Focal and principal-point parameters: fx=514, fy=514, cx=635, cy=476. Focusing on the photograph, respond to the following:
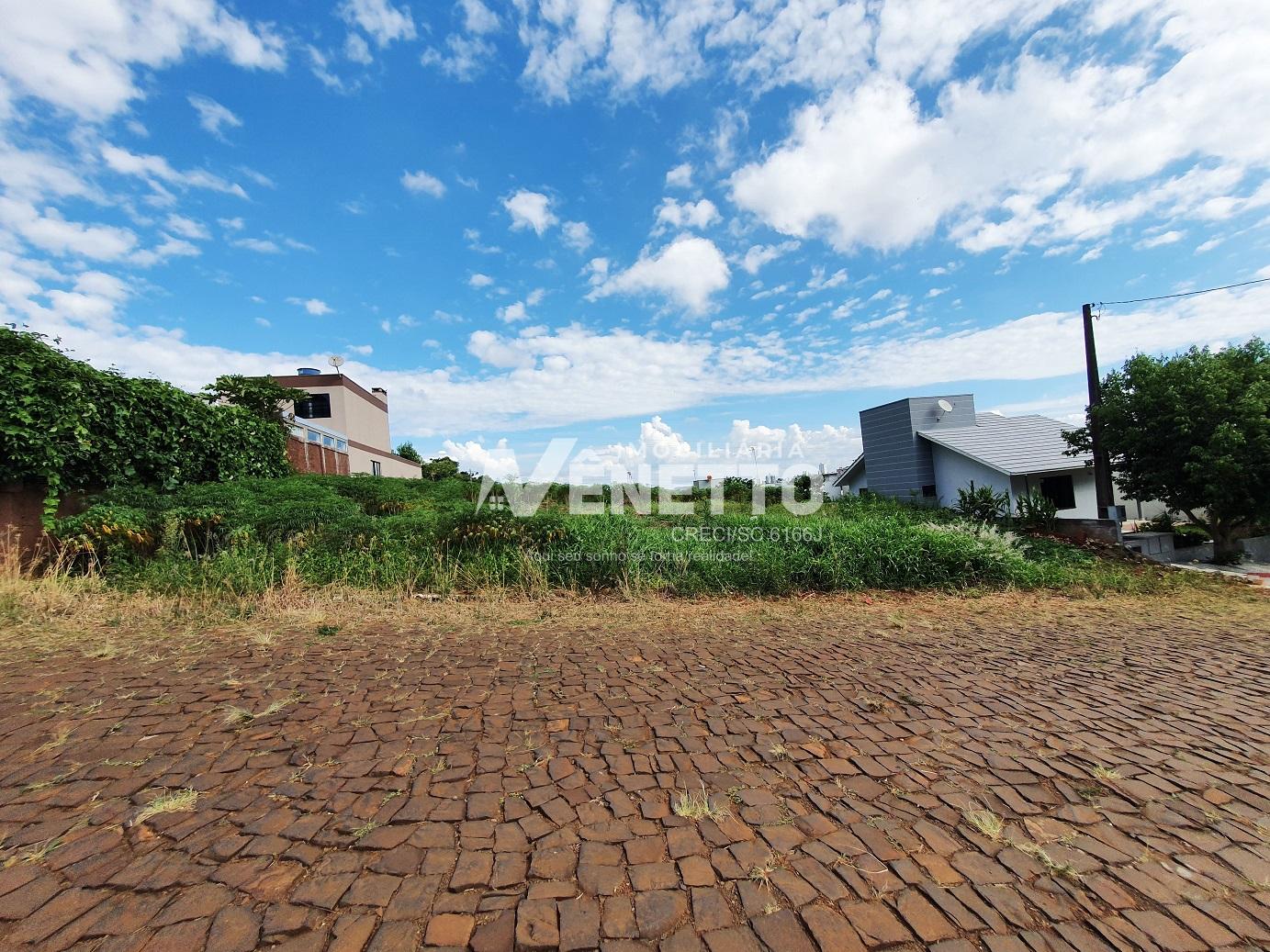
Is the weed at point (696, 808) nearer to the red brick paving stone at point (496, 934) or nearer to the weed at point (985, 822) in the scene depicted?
the red brick paving stone at point (496, 934)

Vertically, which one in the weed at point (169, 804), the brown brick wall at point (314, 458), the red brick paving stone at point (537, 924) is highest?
the brown brick wall at point (314, 458)

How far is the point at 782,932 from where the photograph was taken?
1510mm

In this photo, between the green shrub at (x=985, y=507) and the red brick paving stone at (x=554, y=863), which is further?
the green shrub at (x=985, y=507)

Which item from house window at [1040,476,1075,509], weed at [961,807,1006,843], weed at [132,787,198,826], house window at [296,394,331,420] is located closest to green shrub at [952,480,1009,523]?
house window at [1040,476,1075,509]

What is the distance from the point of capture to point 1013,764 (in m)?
2.43

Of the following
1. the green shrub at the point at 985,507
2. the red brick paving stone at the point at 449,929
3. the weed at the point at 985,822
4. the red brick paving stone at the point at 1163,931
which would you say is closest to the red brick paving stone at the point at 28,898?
the red brick paving stone at the point at 449,929

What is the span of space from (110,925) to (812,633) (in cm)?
448

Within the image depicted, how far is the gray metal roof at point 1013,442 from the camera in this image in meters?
13.6

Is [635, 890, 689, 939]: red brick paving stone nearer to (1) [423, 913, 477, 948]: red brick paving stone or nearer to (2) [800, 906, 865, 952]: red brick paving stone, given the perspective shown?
(2) [800, 906, 865, 952]: red brick paving stone

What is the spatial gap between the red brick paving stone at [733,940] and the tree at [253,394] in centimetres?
1763

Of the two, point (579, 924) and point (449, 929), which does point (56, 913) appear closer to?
point (449, 929)

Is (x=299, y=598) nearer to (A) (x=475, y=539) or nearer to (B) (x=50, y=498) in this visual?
(A) (x=475, y=539)

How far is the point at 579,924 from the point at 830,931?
0.75m

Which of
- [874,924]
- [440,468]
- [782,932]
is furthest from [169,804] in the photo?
[440,468]
